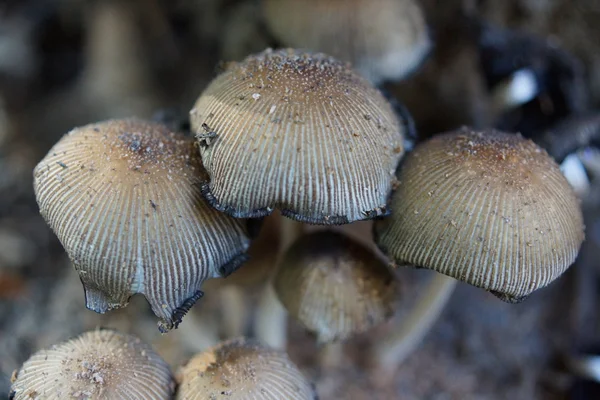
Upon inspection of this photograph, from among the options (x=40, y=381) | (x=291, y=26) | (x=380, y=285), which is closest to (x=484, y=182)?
(x=380, y=285)

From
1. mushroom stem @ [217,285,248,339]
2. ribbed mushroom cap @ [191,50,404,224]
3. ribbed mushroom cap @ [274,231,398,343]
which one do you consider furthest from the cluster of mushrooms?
mushroom stem @ [217,285,248,339]

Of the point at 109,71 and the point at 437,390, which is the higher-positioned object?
the point at 109,71

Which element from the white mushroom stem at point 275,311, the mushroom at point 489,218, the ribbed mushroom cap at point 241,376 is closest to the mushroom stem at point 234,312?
the white mushroom stem at point 275,311

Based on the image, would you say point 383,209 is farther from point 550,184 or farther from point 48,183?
point 48,183

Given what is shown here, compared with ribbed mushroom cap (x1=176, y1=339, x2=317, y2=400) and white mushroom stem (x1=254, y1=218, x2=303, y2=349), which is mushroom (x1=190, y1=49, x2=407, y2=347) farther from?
white mushroom stem (x1=254, y1=218, x2=303, y2=349)

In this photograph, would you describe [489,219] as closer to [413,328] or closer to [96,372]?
[413,328]

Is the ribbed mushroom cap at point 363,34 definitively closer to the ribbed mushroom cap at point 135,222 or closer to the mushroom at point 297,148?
the mushroom at point 297,148
